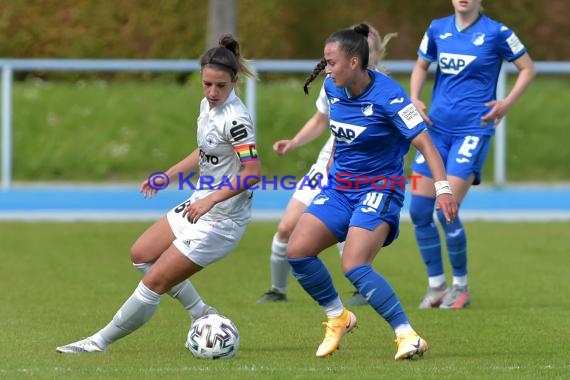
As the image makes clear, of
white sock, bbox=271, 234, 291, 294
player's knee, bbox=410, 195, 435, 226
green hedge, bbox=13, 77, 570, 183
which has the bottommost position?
green hedge, bbox=13, 77, 570, 183

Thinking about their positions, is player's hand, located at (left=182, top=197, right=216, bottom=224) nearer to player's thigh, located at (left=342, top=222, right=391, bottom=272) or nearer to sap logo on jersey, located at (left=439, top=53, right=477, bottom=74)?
player's thigh, located at (left=342, top=222, right=391, bottom=272)

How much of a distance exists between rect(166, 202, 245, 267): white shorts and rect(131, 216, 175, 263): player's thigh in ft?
0.41

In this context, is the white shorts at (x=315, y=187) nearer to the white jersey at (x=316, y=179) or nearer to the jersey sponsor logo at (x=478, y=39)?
the white jersey at (x=316, y=179)

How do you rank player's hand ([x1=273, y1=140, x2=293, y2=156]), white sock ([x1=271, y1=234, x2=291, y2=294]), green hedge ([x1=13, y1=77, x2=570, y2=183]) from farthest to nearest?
green hedge ([x1=13, y1=77, x2=570, y2=183]) < white sock ([x1=271, y1=234, x2=291, y2=294]) < player's hand ([x1=273, y1=140, x2=293, y2=156])

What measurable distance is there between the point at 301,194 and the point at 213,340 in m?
2.55

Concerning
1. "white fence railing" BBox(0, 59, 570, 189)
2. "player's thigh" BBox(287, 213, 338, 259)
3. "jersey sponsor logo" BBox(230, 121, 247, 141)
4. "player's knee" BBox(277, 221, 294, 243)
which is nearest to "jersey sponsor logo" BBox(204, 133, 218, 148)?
"jersey sponsor logo" BBox(230, 121, 247, 141)

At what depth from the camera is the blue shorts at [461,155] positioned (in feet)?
31.7

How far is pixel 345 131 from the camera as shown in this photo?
7738mm

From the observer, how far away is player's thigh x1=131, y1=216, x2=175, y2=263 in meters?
8.02

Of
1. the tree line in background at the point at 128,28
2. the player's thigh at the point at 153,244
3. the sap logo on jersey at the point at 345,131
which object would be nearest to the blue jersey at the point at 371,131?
the sap logo on jersey at the point at 345,131

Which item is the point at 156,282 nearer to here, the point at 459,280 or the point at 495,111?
the point at 459,280

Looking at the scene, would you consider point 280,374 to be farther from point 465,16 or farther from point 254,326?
point 465,16

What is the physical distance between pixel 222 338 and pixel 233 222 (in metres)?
0.67

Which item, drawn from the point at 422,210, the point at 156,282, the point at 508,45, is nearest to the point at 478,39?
the point at 508,45
